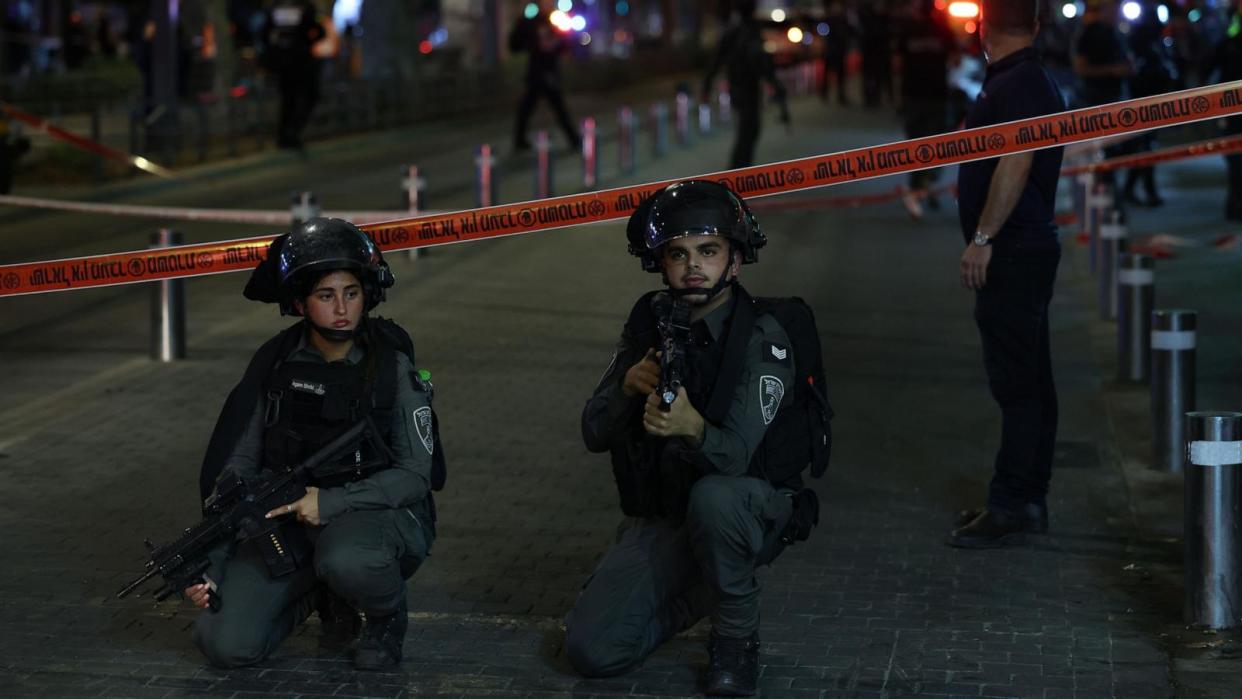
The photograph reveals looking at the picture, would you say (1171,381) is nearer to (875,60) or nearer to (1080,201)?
(1080,201)

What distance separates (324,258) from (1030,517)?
3.08 m

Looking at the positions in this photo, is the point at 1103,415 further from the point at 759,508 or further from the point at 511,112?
the point at 511,112

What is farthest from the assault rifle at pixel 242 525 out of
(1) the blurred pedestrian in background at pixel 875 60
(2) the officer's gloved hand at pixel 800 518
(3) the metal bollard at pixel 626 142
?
(1) the blurred pedestrian in background at pixel 875 60

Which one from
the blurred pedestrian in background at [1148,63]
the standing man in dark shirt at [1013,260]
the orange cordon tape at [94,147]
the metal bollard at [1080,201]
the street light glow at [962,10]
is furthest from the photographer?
the street light glow at [962,10]

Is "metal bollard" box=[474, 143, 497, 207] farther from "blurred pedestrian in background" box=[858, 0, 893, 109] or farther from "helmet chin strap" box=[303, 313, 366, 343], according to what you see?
"blurred pedestrian in background" box=[858, 0, 893, 109]

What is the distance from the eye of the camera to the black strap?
5355mm

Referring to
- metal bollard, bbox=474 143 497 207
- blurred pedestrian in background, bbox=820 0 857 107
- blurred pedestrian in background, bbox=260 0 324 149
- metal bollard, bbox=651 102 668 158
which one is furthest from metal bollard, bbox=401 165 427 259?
blurred pedestrian in background, bbox=820 0 857 107

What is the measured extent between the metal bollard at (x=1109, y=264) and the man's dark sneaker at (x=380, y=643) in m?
7.74

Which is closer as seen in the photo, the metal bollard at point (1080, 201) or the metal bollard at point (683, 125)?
the metal bollard at point (1080, 201)

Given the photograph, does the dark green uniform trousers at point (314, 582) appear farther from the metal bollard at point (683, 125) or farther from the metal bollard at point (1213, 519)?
the metal bollard at point (683, 125)

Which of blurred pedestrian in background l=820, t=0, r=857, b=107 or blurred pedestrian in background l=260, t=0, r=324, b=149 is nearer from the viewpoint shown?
blurred pedestrian in background l=260, t=0, r=324, b=149

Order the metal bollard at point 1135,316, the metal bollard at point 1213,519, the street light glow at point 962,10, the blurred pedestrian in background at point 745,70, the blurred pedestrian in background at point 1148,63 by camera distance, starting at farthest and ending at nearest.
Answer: the street light glow at point 962,10, the blurred pedestrian in background at point 745,70, the blurred pedestrian in background at point 1148,63, the metal bollard at point 1135,316, the metal bollard at point 1213,519

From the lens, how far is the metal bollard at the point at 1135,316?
9977 millimetres

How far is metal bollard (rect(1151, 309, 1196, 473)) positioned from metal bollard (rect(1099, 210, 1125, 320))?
13.4ft
